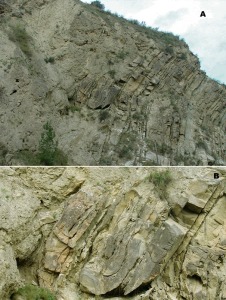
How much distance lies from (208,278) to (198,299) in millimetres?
466

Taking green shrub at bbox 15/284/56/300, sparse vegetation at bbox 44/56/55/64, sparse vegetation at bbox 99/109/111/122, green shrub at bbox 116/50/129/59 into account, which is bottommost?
green shrub at bbox 15/284/56/300

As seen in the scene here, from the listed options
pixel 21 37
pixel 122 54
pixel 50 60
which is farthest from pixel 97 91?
pixel 21 37

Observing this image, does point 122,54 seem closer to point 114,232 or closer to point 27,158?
point 27,158

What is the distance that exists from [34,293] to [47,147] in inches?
796

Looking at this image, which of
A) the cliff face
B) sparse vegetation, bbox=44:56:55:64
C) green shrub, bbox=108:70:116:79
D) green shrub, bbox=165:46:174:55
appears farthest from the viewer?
green shrub, bbox=165:46:174:55

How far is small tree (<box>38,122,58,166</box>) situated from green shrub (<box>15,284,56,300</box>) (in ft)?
64.4

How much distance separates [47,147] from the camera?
28641 millimetres

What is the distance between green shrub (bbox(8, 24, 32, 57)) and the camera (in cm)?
3262

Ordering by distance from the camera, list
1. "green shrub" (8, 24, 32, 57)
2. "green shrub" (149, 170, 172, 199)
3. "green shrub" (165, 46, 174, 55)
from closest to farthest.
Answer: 1. "green shrub" (149, 170, 172, 199)
2. "green shrub" (8, 24, 32, 57)
3. "green shrub" (165, 46, 174, 55)

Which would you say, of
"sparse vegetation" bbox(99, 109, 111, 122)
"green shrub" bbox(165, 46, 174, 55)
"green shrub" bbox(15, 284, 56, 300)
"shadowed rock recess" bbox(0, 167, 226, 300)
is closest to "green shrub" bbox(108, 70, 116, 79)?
"sparse vegetation" bbox(99, 109, 111, 122)

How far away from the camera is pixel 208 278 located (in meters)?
9.59

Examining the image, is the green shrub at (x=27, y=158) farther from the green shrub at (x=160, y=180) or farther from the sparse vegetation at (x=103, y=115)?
the green shrub at (x=160, y=180)

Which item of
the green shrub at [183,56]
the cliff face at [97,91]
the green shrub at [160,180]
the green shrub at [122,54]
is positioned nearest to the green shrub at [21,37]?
the cliff face at [97,91]

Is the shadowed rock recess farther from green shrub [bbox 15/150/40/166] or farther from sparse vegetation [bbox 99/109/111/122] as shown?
sparse vegetation [bbox 99/109/111/122]
